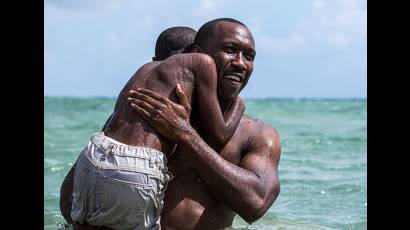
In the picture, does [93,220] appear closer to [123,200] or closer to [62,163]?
[123,200]

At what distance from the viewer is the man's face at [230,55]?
4879 mm

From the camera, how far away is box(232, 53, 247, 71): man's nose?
4865 millimetres

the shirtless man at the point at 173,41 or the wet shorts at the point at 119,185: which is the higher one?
the shirtless man at the point at 173,41

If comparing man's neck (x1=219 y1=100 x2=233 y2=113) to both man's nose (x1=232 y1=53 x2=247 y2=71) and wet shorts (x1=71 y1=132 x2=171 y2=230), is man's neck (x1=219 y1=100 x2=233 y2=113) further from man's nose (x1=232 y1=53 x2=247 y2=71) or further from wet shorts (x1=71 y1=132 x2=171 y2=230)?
wet shorts (x1=71 y1=132 x2=171 y2=230)

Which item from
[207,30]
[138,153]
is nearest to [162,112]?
[138,153]

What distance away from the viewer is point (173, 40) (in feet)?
18.5

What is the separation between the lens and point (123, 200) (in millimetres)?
4270

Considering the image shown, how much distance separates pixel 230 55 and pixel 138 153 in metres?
0.89

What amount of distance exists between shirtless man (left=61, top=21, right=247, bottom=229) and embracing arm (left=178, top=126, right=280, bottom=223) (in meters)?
0.16

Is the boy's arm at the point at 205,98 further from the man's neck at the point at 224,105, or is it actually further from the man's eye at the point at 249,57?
the man's eye at the point at 249,57

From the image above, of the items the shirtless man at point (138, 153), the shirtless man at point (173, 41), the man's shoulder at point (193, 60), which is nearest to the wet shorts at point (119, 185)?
the shirtless man at point (138, 153)

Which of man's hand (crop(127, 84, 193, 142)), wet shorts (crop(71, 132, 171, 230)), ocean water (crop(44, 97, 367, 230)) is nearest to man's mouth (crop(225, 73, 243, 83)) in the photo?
man's hand (crop(127, 84, 193, 142))
